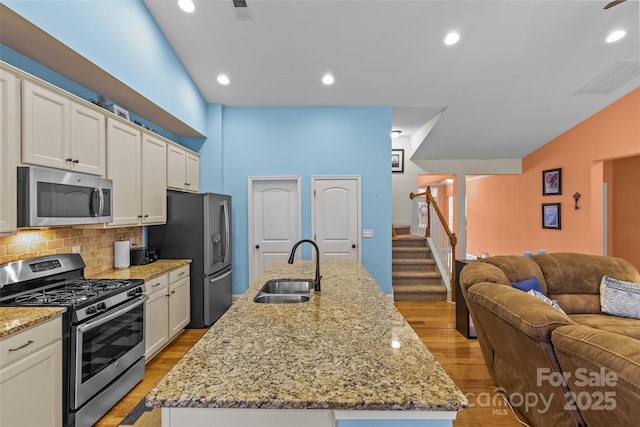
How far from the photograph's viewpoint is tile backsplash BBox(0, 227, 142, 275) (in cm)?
216

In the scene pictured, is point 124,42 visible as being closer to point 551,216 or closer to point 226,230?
point 226,230

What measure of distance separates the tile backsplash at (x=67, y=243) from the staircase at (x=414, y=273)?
158 inches

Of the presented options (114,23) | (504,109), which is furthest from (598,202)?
(114,23)

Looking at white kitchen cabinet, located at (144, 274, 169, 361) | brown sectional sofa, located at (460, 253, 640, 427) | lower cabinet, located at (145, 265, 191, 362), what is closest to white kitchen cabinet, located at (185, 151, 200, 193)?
lower cabinet, located at (145, 265, 191, 362)

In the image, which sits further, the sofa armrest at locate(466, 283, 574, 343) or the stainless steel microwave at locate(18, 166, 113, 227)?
the stainless steel microwave at locate(18, 166, 113, 227)

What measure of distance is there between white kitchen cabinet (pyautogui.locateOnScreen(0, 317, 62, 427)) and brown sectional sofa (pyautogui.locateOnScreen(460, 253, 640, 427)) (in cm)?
272

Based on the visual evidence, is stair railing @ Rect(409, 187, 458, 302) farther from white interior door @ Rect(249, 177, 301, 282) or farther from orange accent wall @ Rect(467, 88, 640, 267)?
white interior door @ Rect(249, 177, 301, 282)

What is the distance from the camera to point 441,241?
18.0ft

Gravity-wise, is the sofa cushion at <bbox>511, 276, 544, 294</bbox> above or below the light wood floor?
above

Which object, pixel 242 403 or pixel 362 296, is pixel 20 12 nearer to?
pixel 242 403

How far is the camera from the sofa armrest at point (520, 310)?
164cm

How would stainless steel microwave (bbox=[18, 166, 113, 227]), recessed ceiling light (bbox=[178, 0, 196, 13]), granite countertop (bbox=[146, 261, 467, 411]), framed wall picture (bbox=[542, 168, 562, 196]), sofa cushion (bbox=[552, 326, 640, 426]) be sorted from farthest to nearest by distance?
framed wall picture (bbox=[542, 168, 562, 196]) → recessed ceiling light (bbox=[178, 0, 196, 13]) → stainless steel microwave (bbox=[18, 166, 113, 227]) → sofa cushion (bbox=[552, 326, 640, 426]) → granite countertop (bbox=[146, 261, 467, 411])

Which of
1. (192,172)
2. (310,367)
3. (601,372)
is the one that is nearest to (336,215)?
(192,172)

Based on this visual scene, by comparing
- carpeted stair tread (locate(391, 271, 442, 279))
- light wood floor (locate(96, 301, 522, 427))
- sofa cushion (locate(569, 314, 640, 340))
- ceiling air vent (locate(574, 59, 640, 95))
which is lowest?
light wood floor (locate(96, 301, 522, 427))
